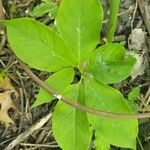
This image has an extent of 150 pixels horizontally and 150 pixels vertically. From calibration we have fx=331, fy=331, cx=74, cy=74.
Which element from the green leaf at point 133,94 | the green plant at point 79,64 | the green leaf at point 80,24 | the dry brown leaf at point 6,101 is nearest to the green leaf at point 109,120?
the green plant at point 79,64

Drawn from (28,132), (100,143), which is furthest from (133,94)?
(28,132)

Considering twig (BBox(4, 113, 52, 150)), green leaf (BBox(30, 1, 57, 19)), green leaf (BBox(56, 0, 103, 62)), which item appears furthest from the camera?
twig (BBox(4, 113, 52, 150))

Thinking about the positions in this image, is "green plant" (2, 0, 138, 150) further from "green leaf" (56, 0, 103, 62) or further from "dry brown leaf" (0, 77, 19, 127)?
"dry brown leaf" (0, 77, 19, 127)

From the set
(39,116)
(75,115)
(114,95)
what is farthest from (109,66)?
(39,116)

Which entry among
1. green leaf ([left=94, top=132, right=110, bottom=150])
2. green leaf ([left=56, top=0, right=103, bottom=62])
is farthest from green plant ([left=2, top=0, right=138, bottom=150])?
green leaf ([left=94, top=132, right=110, bottom=150])

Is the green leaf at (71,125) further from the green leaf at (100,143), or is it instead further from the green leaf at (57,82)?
the green leaf at (100,143)

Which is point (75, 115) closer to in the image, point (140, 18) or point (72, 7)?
point (72, 7)
